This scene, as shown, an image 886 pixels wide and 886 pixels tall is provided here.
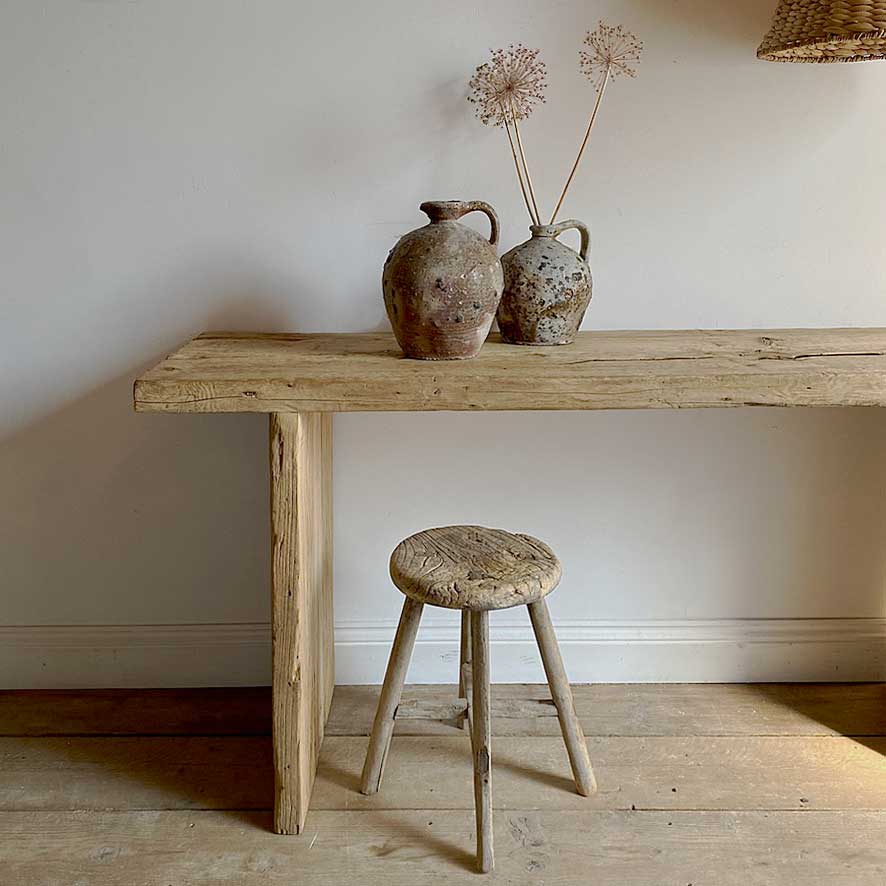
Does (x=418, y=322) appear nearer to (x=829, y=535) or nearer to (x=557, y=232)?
(x=557, y=232)

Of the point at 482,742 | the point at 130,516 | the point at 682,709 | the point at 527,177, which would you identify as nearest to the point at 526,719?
the point at 682,709

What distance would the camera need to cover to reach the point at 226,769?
6.62 ft

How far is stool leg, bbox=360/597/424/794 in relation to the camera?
1.86 metres

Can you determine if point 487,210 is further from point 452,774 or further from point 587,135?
point 452,774

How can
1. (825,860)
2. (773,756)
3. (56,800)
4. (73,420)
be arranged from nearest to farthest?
(825,860)
(56,800)
(773,756)
(73,420)

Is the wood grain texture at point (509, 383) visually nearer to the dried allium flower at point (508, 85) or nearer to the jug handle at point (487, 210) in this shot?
the jug handle at point (487, 210)

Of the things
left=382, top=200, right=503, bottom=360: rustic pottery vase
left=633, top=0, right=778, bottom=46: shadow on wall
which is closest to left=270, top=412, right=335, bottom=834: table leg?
left=382, top=200, right=503, bottom=360: rustic pottery vase

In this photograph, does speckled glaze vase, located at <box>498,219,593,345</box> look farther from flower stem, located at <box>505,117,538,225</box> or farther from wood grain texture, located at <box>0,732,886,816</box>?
wood grain texture, located at <box>0,732,886,816</box>

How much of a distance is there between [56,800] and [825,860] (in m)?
1.32

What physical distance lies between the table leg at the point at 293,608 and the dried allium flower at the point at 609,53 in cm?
87

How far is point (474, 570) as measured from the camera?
5.79 feet

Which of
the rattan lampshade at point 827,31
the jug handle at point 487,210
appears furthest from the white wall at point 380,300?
the jug handle at point 487,210

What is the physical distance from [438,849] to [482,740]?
0.72 feet

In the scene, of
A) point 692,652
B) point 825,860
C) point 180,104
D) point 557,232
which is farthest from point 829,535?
point 180,104
